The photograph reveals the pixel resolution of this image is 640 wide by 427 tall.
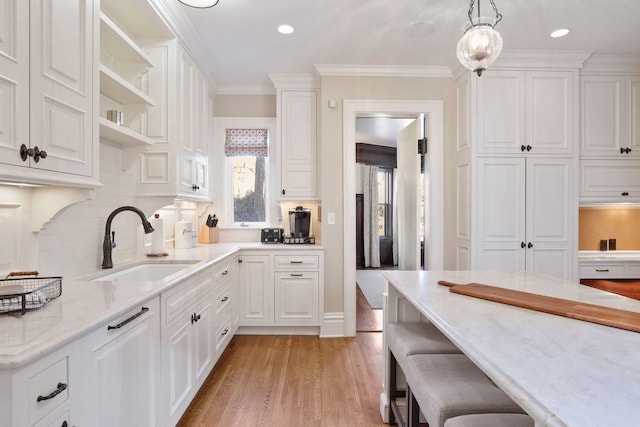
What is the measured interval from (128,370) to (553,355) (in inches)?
57.8

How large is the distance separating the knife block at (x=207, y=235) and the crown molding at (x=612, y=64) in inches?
159

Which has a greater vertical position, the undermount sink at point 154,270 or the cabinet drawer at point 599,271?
the undermount sink at point 154,270

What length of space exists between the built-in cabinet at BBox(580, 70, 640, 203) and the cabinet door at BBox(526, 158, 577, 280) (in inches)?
9.7

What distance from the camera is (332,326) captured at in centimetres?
332

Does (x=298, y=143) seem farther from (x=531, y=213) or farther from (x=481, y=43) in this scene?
(x=531, y=213)

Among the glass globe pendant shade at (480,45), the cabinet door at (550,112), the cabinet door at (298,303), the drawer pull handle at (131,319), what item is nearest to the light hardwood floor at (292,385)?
the cabinet door at (298,303)

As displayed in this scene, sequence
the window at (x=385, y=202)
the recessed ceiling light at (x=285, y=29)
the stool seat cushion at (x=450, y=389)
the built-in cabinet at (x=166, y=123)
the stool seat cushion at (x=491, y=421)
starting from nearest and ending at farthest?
the stool seat cushion at (x=491, y=421), the stool seat cushion at (x=450, y=389), the built-in cabinet at (x=166, y=123), the recessed ceiling light at (x=285, y=29), the window at (x=385, y=202)

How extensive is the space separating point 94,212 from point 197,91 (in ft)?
4.93

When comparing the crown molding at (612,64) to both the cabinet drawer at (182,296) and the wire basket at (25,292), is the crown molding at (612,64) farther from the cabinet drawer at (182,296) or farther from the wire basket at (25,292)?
the wire basket at (25,292)

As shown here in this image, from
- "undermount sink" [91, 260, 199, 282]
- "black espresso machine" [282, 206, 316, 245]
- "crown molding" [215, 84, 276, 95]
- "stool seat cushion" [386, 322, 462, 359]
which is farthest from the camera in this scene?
"crown molding" [215, 84, 276, 95]

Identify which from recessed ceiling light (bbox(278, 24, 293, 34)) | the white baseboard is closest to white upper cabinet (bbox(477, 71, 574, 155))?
recessed ceiling light (bbox(278, 24, 293, 34))

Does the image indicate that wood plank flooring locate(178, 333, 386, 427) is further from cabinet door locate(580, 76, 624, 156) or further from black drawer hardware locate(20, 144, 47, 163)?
cabinet door locate(580, 76, 624, 156)

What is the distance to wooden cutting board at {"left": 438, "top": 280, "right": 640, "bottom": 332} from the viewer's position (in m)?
1.09

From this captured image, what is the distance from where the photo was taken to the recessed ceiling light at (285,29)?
2.60m
